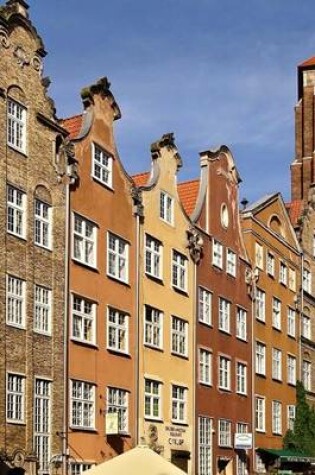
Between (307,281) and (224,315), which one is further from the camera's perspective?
(307,281)

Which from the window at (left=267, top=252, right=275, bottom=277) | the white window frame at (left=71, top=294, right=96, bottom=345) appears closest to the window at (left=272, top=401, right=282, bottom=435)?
the window at (left=267, top=252, right=275, bottom=277)

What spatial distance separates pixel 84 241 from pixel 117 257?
99.8 inches

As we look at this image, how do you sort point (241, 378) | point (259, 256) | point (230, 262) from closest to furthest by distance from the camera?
point (230, 262) → point (241, 378) → point (259, 256)

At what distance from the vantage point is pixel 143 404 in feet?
130

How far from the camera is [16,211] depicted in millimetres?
33094

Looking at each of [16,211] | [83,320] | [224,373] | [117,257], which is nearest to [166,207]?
[117,257]

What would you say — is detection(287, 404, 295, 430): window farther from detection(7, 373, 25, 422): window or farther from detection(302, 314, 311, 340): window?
detection(7, 373, 25, 422): window

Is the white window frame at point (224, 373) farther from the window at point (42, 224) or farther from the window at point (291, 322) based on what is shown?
the window at point (42, 224)

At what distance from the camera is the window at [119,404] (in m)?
37.5

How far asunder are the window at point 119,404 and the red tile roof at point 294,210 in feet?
87.0

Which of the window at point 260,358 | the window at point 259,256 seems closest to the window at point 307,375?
the window at point 260,358

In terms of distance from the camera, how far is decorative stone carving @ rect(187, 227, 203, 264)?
44.4 m

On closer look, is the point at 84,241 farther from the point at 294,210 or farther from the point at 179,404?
the point at 294,210

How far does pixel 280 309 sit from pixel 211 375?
11.3 m
